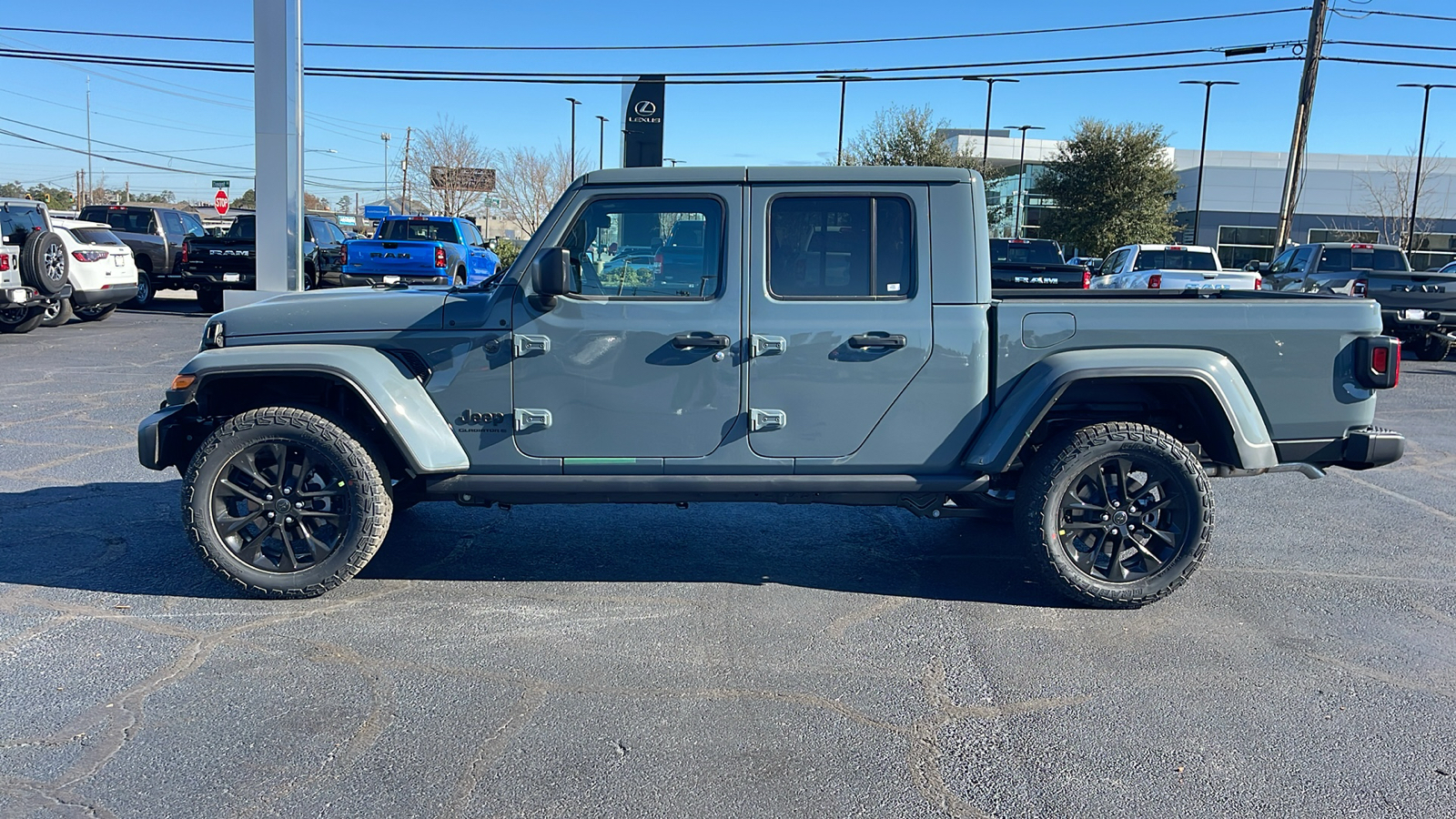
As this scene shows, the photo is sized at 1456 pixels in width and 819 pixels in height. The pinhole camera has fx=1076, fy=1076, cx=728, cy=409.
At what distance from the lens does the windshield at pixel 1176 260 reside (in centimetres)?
1967

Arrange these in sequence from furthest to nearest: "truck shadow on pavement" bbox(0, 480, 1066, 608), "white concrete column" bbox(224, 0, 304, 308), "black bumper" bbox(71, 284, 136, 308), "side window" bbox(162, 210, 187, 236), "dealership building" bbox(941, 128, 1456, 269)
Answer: "dealership building" bbox(941, 128, 1456, 269)
"side window" bbox(162, 210, 187, 236)
"black bumper" bbox(71, 284, 136, 308)
"white concrete column" bbox(224, 0, 304, 308)
"truck shadow on pavement" bbox(0, 480, 1066, 608)

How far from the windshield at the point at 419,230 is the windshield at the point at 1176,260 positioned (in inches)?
518

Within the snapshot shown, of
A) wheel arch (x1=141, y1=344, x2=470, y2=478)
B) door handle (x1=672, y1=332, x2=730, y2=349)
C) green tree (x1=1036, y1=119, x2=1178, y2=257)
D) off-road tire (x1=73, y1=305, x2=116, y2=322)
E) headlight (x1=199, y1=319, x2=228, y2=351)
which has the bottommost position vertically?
off-road tire (x1=73, y1=305, x2=116, y2=322)

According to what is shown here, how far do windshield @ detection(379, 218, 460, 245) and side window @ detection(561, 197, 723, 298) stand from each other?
17.1 m

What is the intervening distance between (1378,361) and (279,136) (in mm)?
11276

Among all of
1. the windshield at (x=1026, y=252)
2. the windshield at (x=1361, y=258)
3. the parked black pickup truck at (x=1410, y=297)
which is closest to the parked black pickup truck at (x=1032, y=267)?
the windshield at (x=1026, y=252)

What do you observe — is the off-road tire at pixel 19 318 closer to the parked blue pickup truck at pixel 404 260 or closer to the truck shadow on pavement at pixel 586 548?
the parked blue pickup truck at pixel 404 260

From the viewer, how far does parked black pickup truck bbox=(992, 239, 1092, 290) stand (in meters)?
18.0

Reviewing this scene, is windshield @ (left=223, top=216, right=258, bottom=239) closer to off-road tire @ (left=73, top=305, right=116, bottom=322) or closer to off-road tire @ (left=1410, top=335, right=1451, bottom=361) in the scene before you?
off-road tire @ (left=73, top=305, right=116, bottom=322)

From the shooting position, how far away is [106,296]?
53.9ft

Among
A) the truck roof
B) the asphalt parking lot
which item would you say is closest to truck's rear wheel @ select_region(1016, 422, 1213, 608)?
the asphalt parking lot

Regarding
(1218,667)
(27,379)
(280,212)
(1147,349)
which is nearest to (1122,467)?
(1147,349)

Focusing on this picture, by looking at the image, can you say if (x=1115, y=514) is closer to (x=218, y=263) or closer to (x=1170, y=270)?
(x=1170, y=270)

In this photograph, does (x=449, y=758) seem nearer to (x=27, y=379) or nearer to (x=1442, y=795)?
(x=1442, y=795)
